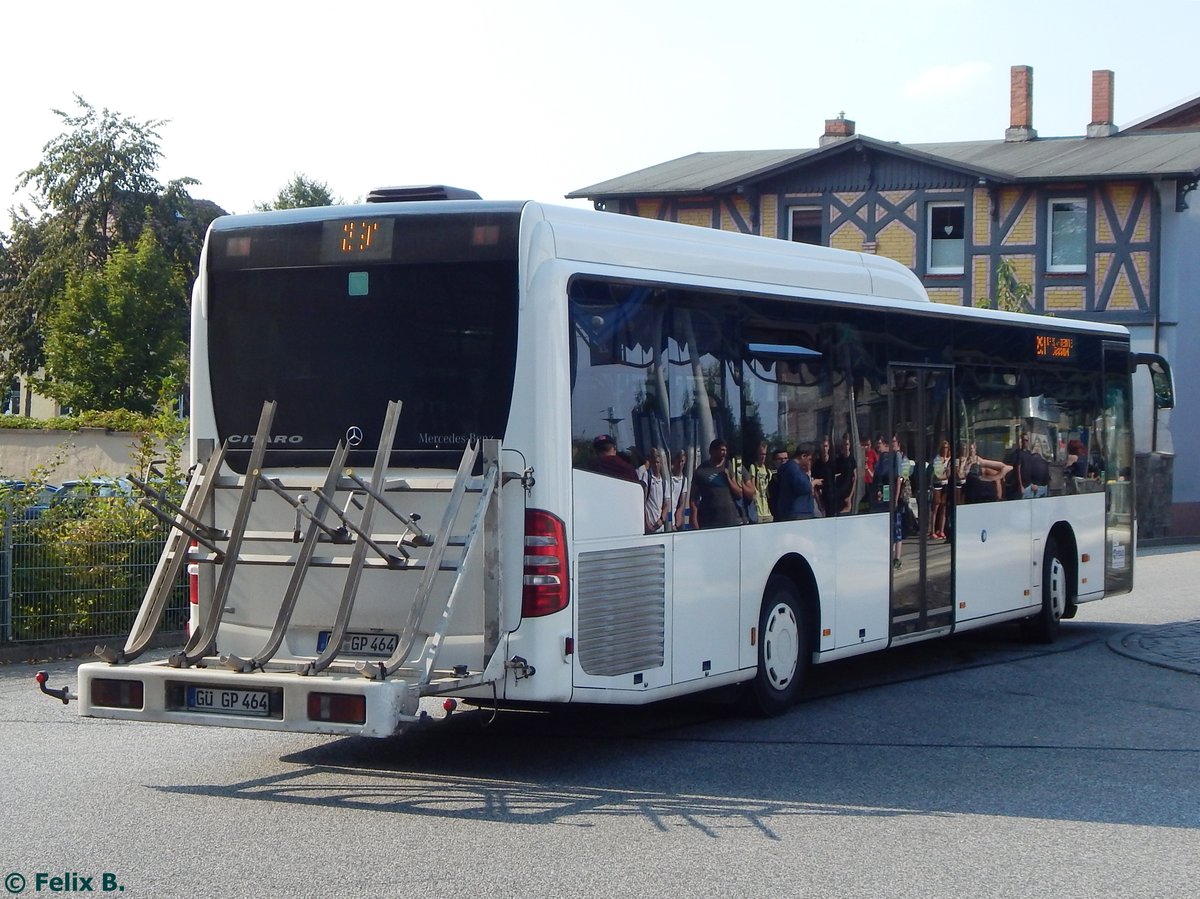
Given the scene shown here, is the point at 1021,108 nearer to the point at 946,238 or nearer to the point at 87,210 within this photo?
the point at 946,238

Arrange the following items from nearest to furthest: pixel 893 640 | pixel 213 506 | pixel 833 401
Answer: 1. pixel 213 506
2. pixel 833 401
3. pixel 893 640

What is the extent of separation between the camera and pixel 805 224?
40188 mm

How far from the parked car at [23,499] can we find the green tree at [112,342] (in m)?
36.2

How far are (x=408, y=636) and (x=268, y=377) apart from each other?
1986 millimetres

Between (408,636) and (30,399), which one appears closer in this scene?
(408,636)

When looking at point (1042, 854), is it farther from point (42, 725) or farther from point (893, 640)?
point (42, 725)

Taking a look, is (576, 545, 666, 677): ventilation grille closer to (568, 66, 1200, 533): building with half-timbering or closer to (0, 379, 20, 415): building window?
(568, 66, 1200, 533): building with half-timbering

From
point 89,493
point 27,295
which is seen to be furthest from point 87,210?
point 89,493

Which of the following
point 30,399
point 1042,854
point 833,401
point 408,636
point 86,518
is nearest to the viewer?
point 1042,854

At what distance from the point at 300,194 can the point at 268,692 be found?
308 feet

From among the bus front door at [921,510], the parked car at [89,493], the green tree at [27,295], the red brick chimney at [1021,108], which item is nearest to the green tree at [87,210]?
the green tree at [27,295]

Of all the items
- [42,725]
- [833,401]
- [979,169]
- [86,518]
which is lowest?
[42,725]

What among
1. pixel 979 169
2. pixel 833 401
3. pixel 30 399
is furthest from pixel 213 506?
pixel 30 399

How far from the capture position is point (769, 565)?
10453 mm
